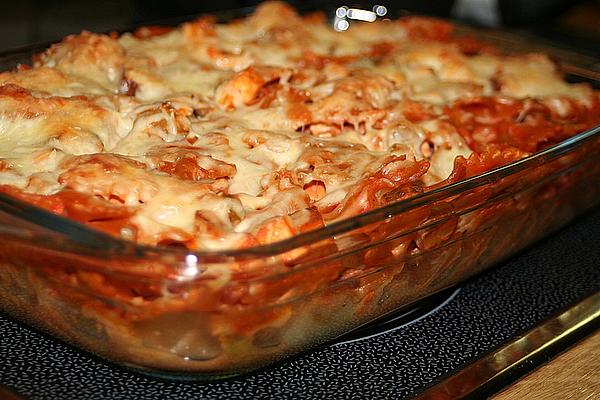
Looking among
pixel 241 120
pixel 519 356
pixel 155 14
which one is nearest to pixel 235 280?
pixel 519 356

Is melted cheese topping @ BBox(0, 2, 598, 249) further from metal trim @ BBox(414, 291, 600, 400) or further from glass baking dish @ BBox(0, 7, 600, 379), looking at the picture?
metal trim @ BBox(414, 291, 600, 400)

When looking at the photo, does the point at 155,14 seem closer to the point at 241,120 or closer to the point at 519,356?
the point at 241,120

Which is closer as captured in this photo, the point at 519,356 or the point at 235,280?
the point at 235,280

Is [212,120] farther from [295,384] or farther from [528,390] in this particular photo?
[528,390]

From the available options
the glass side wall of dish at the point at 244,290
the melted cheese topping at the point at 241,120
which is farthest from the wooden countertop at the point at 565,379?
the melted cheese topping at the point at 241,120

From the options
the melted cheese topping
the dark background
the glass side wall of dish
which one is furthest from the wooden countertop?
the dark background

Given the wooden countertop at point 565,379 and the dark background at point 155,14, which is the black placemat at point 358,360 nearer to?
the wooden countertop at point 565,379
